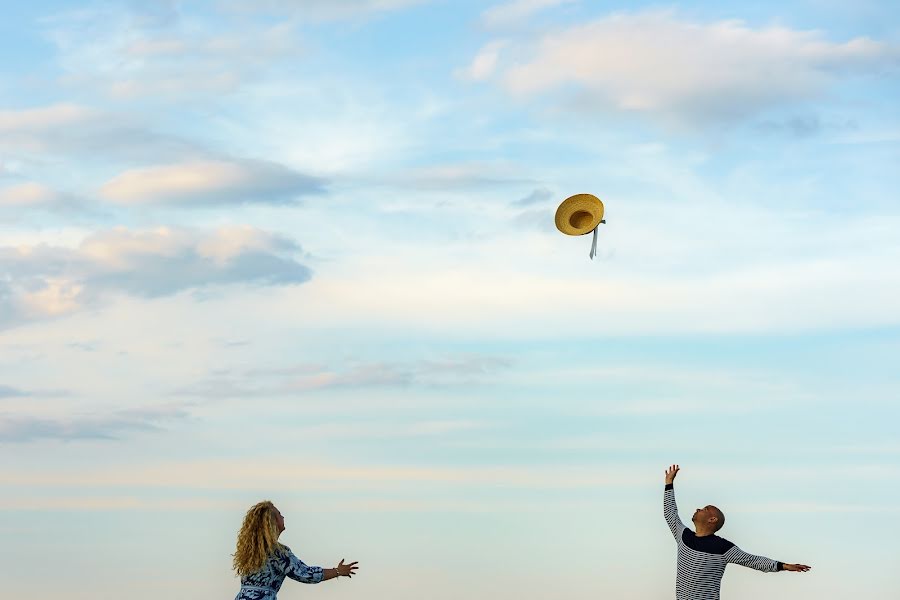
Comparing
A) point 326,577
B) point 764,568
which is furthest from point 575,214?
point 326,577

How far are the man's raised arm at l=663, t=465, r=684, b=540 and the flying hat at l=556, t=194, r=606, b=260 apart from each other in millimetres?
11324

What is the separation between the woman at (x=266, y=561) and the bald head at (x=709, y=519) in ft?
17.7

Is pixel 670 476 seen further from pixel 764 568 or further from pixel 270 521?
pixel 270 521

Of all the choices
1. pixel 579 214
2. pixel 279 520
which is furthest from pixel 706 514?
pixel 579 214

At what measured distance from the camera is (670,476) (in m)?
20.7

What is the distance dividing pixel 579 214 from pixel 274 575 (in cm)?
1615

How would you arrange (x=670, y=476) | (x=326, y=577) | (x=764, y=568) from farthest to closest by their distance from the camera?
(x=670, y=476) < (x=764, y=568) < (x=326, y=577)

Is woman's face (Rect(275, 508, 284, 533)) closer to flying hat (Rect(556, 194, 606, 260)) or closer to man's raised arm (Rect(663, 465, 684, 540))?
man's raised arm (Rect(663, 465, 684, 540))

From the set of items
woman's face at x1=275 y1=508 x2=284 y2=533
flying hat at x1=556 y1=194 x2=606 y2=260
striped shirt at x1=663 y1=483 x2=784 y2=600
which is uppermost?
flying hat at x1=556 y1=194 x2=606 y2=260

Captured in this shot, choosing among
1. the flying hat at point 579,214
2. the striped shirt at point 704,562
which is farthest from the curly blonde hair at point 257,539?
the flying hat at point 579,214

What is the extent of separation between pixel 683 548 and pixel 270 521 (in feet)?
20.4

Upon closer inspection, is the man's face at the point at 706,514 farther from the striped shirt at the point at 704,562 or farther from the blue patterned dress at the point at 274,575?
the blue patterned dress at the point at 274,575

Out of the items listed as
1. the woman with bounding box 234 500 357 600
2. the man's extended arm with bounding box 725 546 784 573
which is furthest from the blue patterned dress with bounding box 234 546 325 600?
the man's extended arm with bounding box 725 546 784 573

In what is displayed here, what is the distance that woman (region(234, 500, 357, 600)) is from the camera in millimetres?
17500
